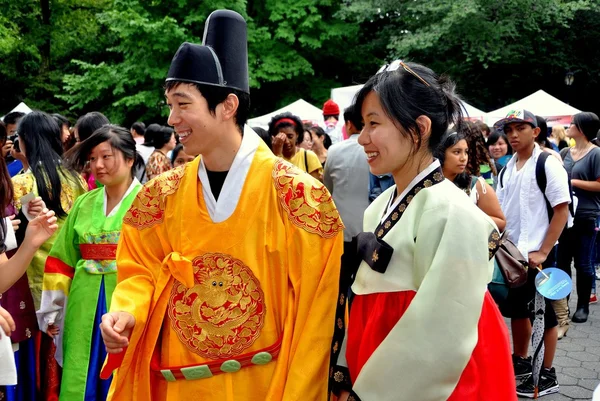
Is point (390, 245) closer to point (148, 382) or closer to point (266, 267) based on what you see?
point (266, 267)

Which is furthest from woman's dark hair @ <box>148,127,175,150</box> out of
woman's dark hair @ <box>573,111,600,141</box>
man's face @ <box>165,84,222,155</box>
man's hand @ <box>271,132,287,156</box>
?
man's face @ <box>165,84,222,155</box>

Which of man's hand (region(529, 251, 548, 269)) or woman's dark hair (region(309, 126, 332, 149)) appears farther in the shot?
woman's dark hair (region(309, 126, 332, 149))

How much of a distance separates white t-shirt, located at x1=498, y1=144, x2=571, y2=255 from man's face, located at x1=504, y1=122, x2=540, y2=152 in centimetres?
10

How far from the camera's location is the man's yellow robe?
207 cm

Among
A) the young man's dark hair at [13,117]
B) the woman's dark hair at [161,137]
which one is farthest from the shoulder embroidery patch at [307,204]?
the young man's dark hair at [13,117]

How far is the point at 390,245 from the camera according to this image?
1856 millimetres

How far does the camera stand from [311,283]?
2064mm

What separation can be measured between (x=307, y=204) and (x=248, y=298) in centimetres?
38

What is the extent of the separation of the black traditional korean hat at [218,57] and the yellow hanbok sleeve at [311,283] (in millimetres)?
444

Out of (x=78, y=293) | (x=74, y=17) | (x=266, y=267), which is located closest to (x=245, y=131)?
(x=266, y=267)

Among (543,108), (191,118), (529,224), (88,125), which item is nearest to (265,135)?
(88,125)

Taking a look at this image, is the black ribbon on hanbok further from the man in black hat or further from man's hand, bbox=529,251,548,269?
man's hand, bbox=529,251,548,269

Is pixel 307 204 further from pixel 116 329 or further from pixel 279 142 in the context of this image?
pixel 279 142

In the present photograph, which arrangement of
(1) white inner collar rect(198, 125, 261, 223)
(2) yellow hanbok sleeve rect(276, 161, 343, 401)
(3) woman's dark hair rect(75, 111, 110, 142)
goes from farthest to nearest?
(3) woman's dark hair rect(75, 111, 110, 142) < (1) white inner collar rect(198, 125, 261, 223) < (2) yellow hanbok sleeve rect(276, 161, 343, 401)
